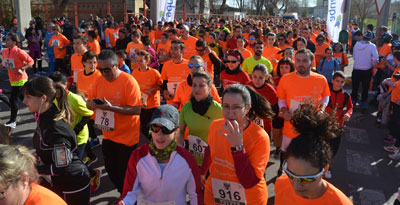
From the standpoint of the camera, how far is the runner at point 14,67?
705 centimetres

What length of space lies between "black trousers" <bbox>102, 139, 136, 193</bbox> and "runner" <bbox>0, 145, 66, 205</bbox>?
2155 millimetres

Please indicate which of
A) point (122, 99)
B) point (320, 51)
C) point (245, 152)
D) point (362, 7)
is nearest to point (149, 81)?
point (122, 99)

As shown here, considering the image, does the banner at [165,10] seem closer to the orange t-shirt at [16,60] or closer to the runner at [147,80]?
the orange t-shirt at [16,60]

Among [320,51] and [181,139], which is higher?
[320,51]

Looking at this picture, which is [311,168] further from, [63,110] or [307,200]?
[63,110]

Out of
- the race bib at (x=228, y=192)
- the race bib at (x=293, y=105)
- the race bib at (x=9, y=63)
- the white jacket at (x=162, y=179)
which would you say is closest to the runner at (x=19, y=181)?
the white jacket at (x=162, y=179)

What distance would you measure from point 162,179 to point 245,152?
0.65 meters

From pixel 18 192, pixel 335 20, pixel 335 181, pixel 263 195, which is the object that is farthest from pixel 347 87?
pixel 18 192

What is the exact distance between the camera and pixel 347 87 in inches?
456

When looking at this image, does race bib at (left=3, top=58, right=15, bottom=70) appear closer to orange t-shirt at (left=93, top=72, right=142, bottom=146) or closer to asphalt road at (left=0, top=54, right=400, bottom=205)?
asphalt road at (left=0, top=54, right=400, bottom=205)

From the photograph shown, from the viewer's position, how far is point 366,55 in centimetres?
866

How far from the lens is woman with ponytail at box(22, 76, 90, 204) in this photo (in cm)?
305

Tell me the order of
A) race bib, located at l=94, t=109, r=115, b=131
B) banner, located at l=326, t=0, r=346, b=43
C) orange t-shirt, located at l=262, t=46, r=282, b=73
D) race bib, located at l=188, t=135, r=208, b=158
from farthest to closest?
banner, located at l=326, t=0, r=346, b=43
orange t-shirt, located at l=262, t=46, r=282, b=73
race bib, located at l=94, t=109, r=115, b=131
race bib, located at l=188, t=135, r=208, b=158

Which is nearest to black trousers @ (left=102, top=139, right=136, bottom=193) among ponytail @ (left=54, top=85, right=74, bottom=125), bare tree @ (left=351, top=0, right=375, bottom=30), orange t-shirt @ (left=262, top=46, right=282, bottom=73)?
ponytail @ (left=54, top=85, right=74, bottom=125)
